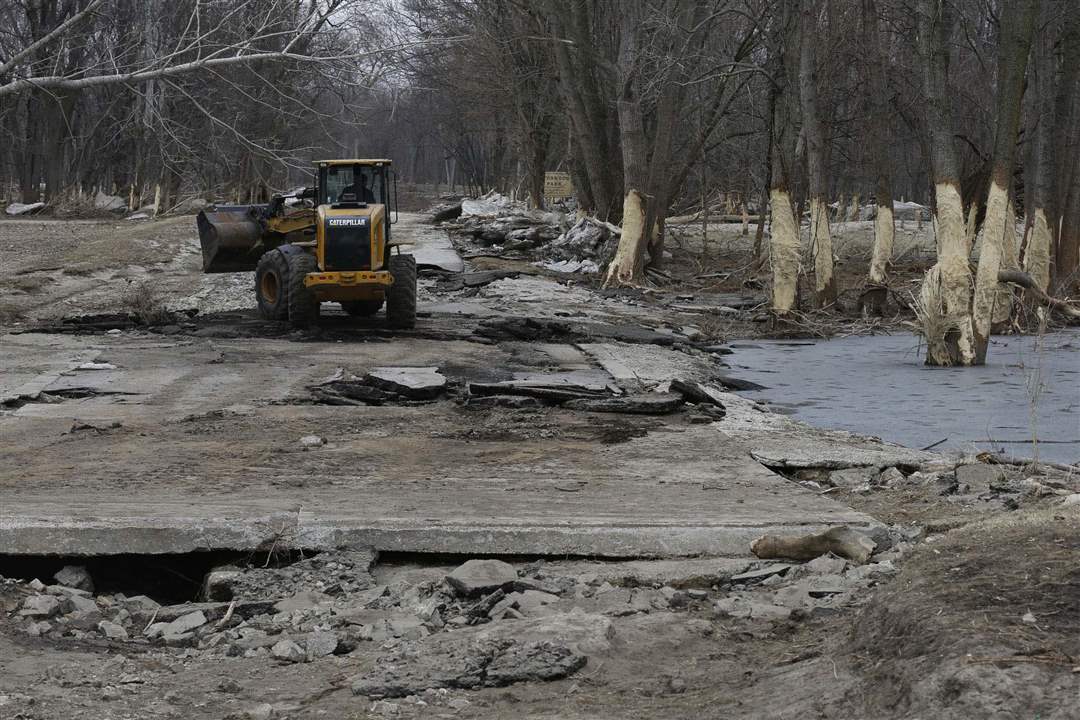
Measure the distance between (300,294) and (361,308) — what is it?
1.84 meters

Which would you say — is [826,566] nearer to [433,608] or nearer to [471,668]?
[433,608]

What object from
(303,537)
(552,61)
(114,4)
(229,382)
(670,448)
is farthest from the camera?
(114,4)

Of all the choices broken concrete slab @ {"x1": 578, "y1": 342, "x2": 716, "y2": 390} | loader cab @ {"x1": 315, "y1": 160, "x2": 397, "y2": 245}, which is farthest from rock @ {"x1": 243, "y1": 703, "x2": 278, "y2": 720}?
loader cab @ {"x1": 315, "y1": 160, "x2": 397, "y2": 245}

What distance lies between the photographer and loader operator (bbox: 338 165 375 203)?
17016 millimetres

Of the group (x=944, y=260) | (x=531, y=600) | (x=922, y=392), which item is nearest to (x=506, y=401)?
(x=922, y=392)

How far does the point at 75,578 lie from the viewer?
6609mm

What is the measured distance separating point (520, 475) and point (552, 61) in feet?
98.1

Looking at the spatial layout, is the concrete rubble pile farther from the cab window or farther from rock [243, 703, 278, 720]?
the cab window

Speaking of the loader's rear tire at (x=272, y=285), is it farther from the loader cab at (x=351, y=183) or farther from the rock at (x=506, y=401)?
the rock at (x=506, y=401)

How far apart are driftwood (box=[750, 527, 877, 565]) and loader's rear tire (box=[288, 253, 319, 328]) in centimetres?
1112

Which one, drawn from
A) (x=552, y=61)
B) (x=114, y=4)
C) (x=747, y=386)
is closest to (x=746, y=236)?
(x=552, y=61)

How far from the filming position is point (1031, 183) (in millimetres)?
23859

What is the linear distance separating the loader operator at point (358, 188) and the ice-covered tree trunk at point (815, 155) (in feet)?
25.1

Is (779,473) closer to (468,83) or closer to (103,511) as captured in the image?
(103,511)
